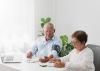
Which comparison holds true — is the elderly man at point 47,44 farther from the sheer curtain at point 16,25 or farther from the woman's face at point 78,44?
the sheer curtain at point 16,25

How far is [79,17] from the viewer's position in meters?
3.96

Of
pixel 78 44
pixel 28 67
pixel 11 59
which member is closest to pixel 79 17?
pixel 78 44

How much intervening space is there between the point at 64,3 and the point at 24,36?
0.98 metres

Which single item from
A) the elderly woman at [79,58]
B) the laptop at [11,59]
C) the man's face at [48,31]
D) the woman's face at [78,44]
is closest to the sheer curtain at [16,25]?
the man's face at [48,31]

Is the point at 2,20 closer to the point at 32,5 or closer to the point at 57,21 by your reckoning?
the point at 32,5

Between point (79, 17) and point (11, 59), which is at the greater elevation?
point (79, 17)

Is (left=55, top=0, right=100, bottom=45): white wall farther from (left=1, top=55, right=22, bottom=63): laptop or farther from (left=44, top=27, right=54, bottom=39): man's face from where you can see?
(left=1, top=55, right=22, bottom=63): laptop

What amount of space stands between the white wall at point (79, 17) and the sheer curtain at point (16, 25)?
22.4 inches

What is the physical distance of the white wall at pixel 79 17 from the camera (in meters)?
3.71

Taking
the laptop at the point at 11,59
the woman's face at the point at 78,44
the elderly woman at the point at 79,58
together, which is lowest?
the laptop at the point at 11,59

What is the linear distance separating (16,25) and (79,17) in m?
1.13

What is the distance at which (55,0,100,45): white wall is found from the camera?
3.71m

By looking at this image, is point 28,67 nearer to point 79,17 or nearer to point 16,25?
point 16,25

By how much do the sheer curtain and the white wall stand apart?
57cm
